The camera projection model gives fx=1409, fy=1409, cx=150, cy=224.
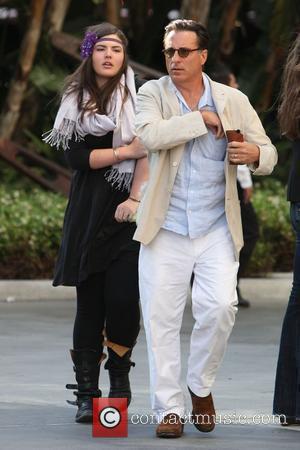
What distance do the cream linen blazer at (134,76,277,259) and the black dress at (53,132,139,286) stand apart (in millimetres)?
496

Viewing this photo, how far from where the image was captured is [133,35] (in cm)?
2091

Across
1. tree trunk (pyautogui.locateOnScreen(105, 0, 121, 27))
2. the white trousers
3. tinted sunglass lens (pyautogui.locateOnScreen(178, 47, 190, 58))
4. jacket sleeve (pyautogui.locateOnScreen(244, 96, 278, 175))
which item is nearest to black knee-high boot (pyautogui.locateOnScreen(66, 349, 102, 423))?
the white trousers

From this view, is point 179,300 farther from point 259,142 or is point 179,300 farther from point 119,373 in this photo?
point 259,142

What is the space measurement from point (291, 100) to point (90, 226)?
48.1 inches

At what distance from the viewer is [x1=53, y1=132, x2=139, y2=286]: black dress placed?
7.24 meters

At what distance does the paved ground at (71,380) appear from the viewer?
21.9ft

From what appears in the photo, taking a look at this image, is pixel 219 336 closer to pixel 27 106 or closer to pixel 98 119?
pixel 98 119

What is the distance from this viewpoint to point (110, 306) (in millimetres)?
7188

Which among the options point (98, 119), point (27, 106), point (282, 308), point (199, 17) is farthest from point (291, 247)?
point (98, 119)

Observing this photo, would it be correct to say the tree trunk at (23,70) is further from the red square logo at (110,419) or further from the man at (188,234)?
the red square logo at (110,419)

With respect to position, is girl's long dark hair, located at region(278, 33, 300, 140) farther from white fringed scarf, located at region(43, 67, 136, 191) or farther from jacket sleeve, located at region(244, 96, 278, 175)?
white fringed scarf, located at region(43, 67, 136, 191)

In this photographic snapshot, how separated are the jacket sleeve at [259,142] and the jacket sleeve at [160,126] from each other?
0.32 meters

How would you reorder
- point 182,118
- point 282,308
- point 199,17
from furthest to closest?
point 199,17, point 282,308, point 182,118

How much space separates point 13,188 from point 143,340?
748cm
